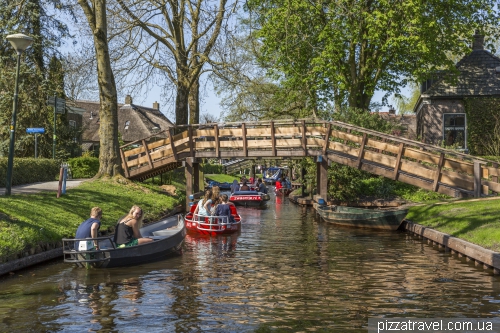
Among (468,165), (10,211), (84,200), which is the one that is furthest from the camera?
(468,165)

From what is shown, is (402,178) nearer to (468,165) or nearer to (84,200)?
(468,165)

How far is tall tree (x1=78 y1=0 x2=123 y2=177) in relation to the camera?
26000 millimetres

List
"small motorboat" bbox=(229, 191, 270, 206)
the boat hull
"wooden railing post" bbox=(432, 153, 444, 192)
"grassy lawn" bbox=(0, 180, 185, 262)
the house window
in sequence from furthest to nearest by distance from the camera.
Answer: the house window < "small motorboat" bbox=(229, 191, 270, 206) < "wooden railing post" bbox=(432, 153, 444, 192) < the boat hull < "grassy lawn" bbox=(0, 180, 185, 262)

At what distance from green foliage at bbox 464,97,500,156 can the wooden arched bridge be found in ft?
28.3

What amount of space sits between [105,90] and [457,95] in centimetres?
2126

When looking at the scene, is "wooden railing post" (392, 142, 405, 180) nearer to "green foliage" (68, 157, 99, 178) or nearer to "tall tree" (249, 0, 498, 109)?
"tall tree" (249, 0, 498, 109)

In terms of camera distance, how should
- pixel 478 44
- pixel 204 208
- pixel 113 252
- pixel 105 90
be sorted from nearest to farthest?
pixel 113 252 < pixel 204 208 < pixel 105 90 < pixel 478 44

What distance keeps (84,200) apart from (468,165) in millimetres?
14069

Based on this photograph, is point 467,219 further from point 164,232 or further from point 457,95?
point 457,95

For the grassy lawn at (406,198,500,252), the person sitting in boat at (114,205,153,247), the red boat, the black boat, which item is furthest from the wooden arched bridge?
the person sitting in boat at (114,205,153,247)

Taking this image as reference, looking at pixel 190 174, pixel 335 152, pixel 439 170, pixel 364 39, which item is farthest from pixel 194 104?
pixel 439 170

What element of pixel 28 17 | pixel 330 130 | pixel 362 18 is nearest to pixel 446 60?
pixel 362 18

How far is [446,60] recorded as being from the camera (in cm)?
3462

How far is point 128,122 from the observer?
71.6 metres
